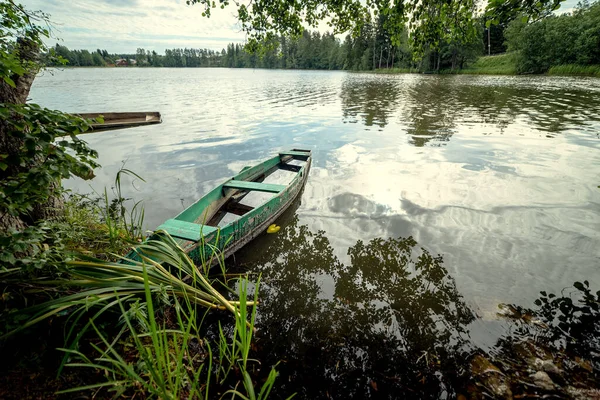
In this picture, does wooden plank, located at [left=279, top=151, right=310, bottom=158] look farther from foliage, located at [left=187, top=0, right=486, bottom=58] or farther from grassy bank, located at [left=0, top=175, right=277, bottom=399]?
grassy bank, located at [left=0, top=175, right=277, bottom=399]

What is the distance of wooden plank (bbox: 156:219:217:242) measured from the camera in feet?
12.5

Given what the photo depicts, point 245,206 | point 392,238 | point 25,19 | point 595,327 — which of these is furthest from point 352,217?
point 25,19

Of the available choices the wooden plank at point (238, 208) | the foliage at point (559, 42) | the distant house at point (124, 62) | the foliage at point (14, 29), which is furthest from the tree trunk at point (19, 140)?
the distant house at point (124, 62)

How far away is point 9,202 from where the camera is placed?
1.99 m

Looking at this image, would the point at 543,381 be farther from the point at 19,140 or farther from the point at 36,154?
the point at 19,140

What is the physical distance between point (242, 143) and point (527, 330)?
32.6 ft

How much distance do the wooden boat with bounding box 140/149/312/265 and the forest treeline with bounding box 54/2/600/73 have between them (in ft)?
9.00

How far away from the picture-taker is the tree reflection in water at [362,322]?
272cm

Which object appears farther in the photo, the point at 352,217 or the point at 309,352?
the point at 352,217

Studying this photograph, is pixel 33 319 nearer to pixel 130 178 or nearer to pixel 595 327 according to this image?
pixel 595 327

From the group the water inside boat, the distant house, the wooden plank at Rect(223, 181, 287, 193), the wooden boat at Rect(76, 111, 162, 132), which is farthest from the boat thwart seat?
the distant house

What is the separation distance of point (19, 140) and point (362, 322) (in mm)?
4755

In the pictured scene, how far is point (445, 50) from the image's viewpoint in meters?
57.3

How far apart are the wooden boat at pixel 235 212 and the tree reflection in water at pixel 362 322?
0.62m
